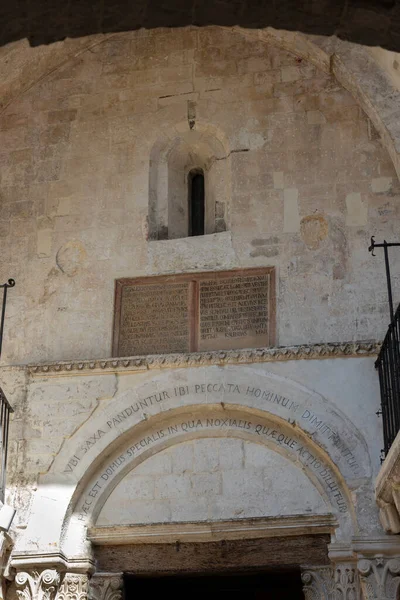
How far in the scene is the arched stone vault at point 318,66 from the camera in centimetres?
969

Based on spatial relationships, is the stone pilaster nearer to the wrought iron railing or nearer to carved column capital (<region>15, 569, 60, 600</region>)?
the wrought iron railing

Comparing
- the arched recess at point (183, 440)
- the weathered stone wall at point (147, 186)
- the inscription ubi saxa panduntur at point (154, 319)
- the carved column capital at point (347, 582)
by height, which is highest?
the weathered stone wall at point (147, 186)

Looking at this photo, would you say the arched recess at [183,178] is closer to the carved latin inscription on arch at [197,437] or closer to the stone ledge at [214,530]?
the carved latin inscription on arch at [197,437]

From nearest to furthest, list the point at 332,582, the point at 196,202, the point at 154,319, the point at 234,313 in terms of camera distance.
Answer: the point at 332,582 → the point at 234,313 → the point at 154,319 → the point at 196,202

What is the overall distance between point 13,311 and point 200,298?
178cm

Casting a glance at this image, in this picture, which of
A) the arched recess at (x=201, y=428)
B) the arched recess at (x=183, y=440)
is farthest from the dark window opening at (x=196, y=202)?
the arched recess at (x=183, y=440)

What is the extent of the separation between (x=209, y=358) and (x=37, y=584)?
239 cm

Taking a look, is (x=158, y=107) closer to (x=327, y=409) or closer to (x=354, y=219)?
(x=354, y=219)

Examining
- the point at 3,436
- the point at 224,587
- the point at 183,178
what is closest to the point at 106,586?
the point at 3,436

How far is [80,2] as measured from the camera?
4.50 metres

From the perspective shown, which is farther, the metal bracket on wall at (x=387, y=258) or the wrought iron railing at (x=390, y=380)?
the metal bracket on wall at (x=387, y=258)

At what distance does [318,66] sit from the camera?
10.6 m

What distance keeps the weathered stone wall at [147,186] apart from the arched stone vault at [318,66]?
124 mm

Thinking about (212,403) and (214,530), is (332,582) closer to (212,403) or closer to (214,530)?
(214,530)
